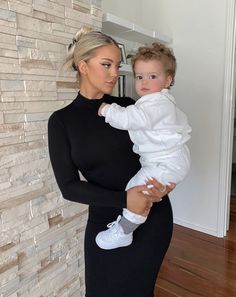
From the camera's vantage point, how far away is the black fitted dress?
1011 mm

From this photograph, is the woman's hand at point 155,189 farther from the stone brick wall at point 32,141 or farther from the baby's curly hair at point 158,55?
the stone brick wall at point 32,141

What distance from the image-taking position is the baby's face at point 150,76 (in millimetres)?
1118

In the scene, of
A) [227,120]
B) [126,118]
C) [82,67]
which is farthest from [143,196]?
[227,120]

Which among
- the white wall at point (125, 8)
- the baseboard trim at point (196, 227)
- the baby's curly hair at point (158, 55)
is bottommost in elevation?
the baseboard trim at point (196, 227)

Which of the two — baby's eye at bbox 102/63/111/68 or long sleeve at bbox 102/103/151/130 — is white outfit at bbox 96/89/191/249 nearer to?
long sleeve at bbox 102/103/151/130

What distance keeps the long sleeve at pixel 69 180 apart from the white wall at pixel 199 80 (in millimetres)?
1658

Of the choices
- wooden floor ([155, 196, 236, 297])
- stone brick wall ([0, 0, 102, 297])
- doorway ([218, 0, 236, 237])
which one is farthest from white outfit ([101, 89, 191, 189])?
doorway ([218, 0, 236, 237])

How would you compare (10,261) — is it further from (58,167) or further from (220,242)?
(220,242)

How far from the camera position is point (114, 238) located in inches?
40.5

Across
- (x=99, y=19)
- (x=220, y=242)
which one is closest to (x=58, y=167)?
(x=99, y=19)

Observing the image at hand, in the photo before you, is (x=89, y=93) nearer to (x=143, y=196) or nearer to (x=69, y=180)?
(x=69, y=180)

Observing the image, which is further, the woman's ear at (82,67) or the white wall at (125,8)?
the white wall at (125,8)

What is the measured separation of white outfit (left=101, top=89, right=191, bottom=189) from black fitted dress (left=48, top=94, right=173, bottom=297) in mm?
60

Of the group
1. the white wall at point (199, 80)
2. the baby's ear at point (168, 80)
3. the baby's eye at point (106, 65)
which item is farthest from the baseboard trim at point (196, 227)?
the baby's eye at point (106, 65)
